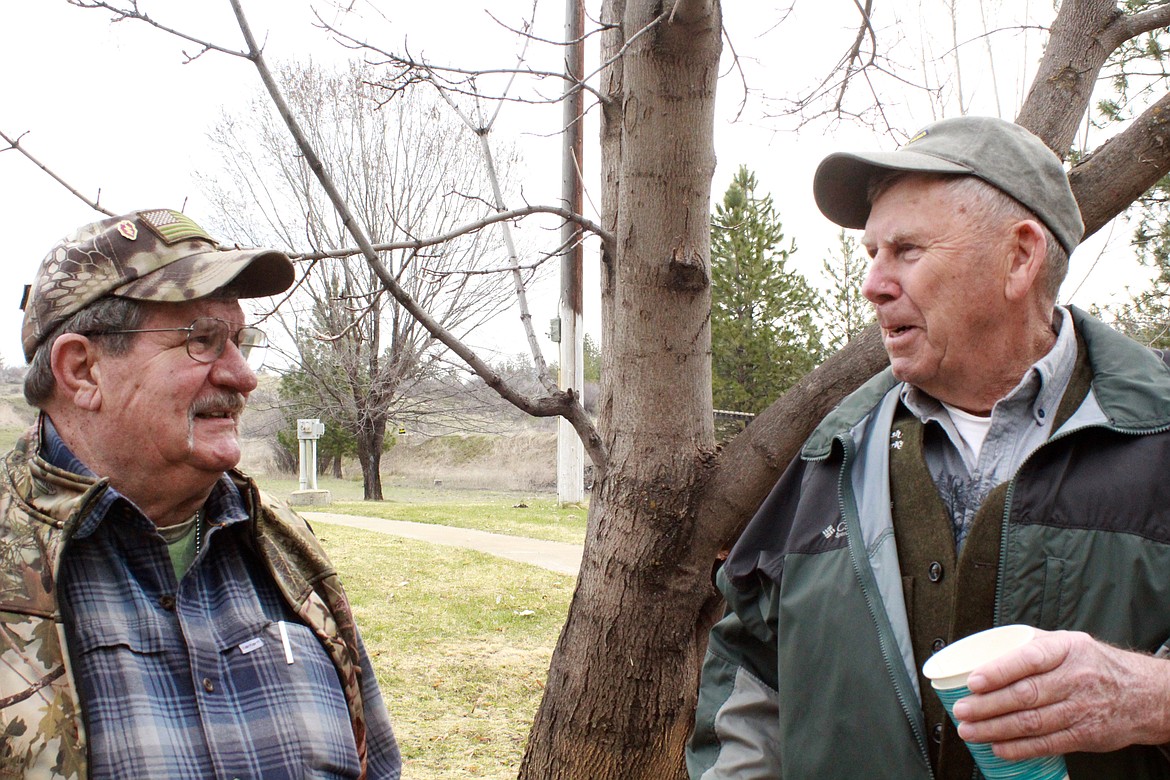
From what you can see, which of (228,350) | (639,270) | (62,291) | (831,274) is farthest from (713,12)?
(831,274)

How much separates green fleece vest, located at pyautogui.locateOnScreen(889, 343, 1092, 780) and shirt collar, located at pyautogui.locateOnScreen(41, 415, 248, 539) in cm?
135

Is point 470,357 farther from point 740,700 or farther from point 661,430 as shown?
point 740,700

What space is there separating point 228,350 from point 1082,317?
1.75 metres

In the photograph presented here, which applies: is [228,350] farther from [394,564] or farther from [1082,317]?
[394,564]

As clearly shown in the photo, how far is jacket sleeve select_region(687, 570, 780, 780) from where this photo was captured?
1.83m

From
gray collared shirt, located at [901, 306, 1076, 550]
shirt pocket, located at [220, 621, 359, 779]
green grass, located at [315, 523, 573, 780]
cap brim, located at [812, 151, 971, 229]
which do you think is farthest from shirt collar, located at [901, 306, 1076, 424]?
green grass, located at [315, 523, 573, 780]

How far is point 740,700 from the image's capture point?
187 centimetres

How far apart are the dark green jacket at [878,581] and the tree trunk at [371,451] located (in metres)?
21.6

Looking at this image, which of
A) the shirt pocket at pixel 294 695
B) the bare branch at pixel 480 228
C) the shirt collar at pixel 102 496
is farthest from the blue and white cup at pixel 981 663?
the bare branch at pixel 480 228

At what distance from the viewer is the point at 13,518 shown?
1.70 m

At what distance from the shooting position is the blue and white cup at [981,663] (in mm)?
1326

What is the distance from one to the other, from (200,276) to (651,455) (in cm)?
167

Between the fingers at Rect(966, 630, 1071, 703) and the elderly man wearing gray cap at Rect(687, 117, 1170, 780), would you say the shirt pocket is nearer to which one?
the elderly man wearing gray cap at Rect(687, 117, 1170, 780)

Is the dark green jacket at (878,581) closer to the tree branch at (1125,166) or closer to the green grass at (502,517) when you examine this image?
the tree branch at (1125,166)
